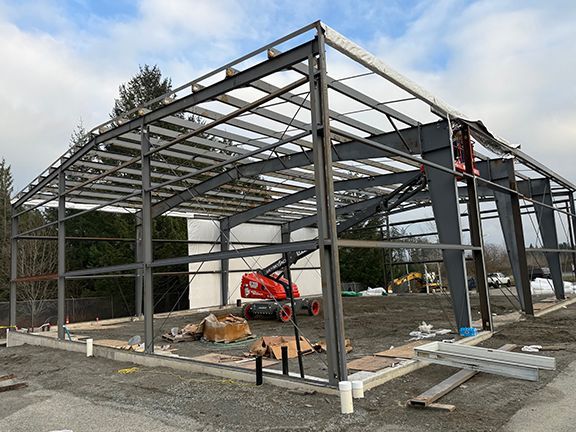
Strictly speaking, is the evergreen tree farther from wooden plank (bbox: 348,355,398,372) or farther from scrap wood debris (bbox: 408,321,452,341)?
wooden plank (bbox: 348,355,398,372)

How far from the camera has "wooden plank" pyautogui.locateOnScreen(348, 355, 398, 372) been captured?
690 cm

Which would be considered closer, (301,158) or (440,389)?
(440,389)

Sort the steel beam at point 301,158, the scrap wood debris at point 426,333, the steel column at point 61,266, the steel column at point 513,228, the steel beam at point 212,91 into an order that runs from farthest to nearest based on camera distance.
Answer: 1. the steel column at point 513,228
2. the steel column at point 61,266
3. the steel beam at point 301,158
4. the scrap wood debris at point 426,333
5. the steel beam at point 212,91

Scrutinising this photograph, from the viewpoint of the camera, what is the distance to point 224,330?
11125 millimetres

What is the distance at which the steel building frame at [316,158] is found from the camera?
20.9 ft

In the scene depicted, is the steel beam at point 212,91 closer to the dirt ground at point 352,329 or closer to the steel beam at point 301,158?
the steel beam at point 301,158

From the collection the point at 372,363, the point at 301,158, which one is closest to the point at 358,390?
the point at 372,363

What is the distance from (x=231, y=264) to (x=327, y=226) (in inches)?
700

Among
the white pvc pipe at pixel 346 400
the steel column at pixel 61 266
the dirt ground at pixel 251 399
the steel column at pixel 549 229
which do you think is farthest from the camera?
the steel column at pixel 549 229

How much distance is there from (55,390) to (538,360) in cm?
771

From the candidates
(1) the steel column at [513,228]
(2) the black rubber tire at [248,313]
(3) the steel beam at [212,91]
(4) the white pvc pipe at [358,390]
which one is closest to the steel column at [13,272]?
(3) the steel beam at [212,91]

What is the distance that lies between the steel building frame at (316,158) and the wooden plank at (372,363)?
1.16 meters

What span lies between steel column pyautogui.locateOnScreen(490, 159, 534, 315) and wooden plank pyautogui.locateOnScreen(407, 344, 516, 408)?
6968mm

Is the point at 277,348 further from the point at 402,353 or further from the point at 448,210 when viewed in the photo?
the point at 448,210
